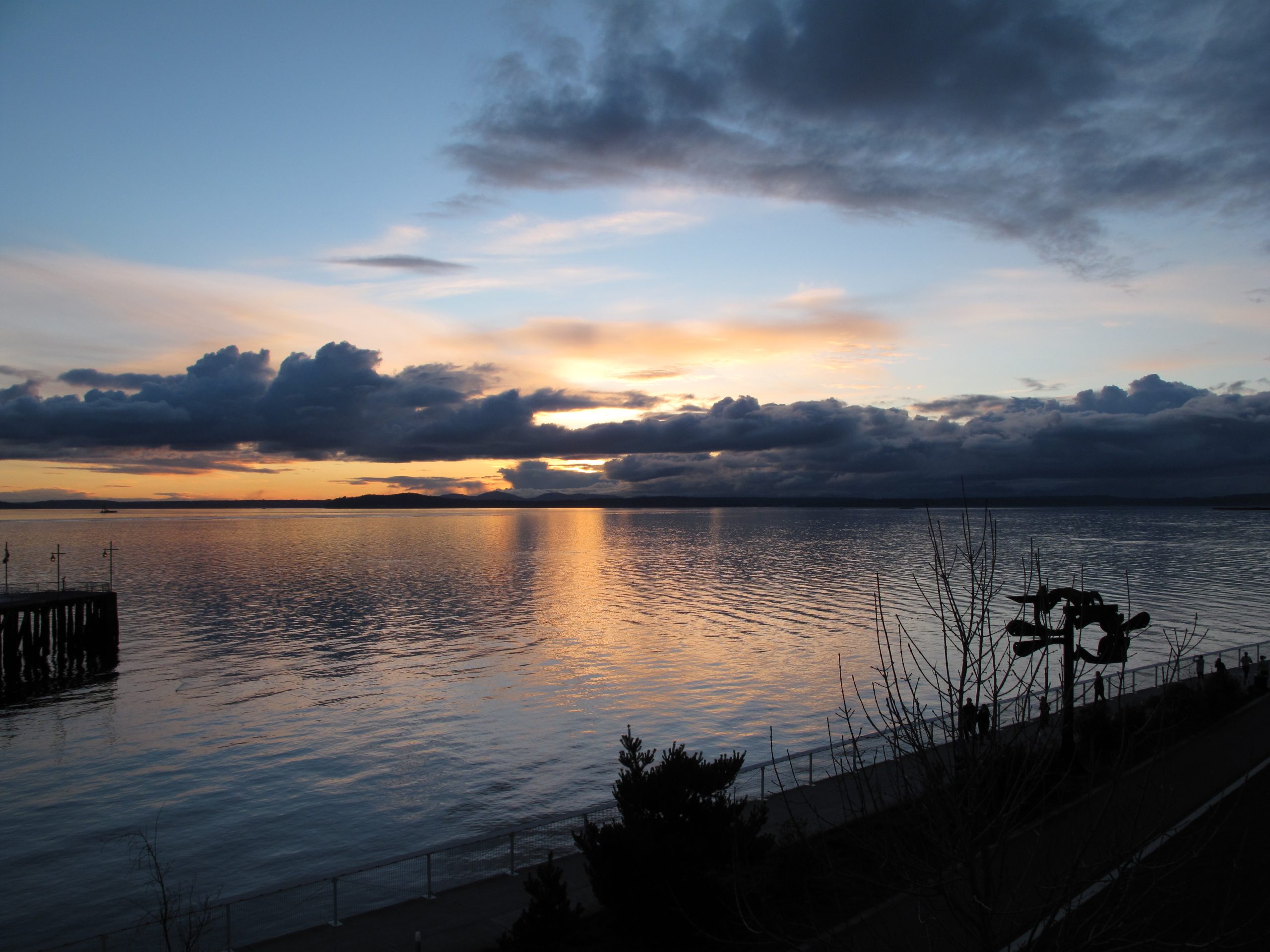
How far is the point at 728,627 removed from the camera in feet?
188

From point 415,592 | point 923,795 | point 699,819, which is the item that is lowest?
point 415,592

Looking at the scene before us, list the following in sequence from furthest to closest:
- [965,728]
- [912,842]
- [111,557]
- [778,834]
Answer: [111,557] → [778,834] → [912,842] → [965,728]

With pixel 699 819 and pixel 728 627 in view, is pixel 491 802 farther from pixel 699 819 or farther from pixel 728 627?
pixel 728 627

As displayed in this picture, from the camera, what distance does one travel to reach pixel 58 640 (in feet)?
170

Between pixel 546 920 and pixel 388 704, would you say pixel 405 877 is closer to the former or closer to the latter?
pixel 546 920

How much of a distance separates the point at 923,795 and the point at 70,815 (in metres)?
28.1

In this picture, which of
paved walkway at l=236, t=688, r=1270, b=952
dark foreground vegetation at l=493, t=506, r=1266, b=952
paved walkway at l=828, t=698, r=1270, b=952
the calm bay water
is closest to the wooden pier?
the calm bay water

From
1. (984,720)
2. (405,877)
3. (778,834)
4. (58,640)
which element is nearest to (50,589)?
(58,640)

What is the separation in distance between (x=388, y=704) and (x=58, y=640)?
28.8m

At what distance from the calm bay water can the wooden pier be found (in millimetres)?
2221

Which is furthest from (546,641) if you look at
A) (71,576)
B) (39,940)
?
(71,576)

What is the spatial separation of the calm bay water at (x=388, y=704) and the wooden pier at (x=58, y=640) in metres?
2.22

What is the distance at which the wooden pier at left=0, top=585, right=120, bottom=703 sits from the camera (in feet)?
154

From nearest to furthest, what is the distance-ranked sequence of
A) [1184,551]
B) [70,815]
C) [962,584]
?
[70,815]
[962,584]
[1184,551]
